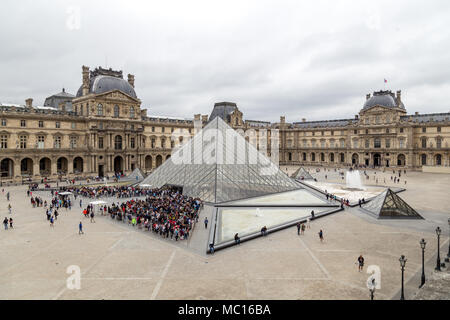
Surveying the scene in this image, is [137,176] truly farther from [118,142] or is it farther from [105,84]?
[105,84]

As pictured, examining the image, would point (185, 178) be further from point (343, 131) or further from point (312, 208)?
point (343, 131)

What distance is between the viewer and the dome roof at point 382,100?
6588cm

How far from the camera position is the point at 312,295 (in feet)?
36.4

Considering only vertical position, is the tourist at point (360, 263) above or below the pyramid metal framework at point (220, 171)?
below

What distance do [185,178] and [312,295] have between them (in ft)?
72.7

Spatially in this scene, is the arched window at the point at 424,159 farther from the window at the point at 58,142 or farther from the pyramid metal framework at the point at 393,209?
the window at the point at 58,142

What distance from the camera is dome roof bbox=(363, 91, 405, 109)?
2594 inches

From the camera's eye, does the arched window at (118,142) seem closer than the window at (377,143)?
Yes

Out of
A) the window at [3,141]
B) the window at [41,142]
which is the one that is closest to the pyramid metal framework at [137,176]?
→ the window at [41,142]

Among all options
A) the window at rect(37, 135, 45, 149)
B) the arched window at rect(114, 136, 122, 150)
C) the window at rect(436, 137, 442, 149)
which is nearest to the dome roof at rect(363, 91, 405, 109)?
the window at rect(436, 137, 442, 149)

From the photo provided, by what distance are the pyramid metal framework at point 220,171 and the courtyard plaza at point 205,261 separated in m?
7.36

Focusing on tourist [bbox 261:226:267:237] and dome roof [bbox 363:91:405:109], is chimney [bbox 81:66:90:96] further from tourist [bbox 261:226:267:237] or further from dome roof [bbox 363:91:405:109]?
dome roof [bbox 363:91:405:109]

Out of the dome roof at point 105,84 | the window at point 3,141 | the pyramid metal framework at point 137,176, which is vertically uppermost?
the dome roof at point 105,84
